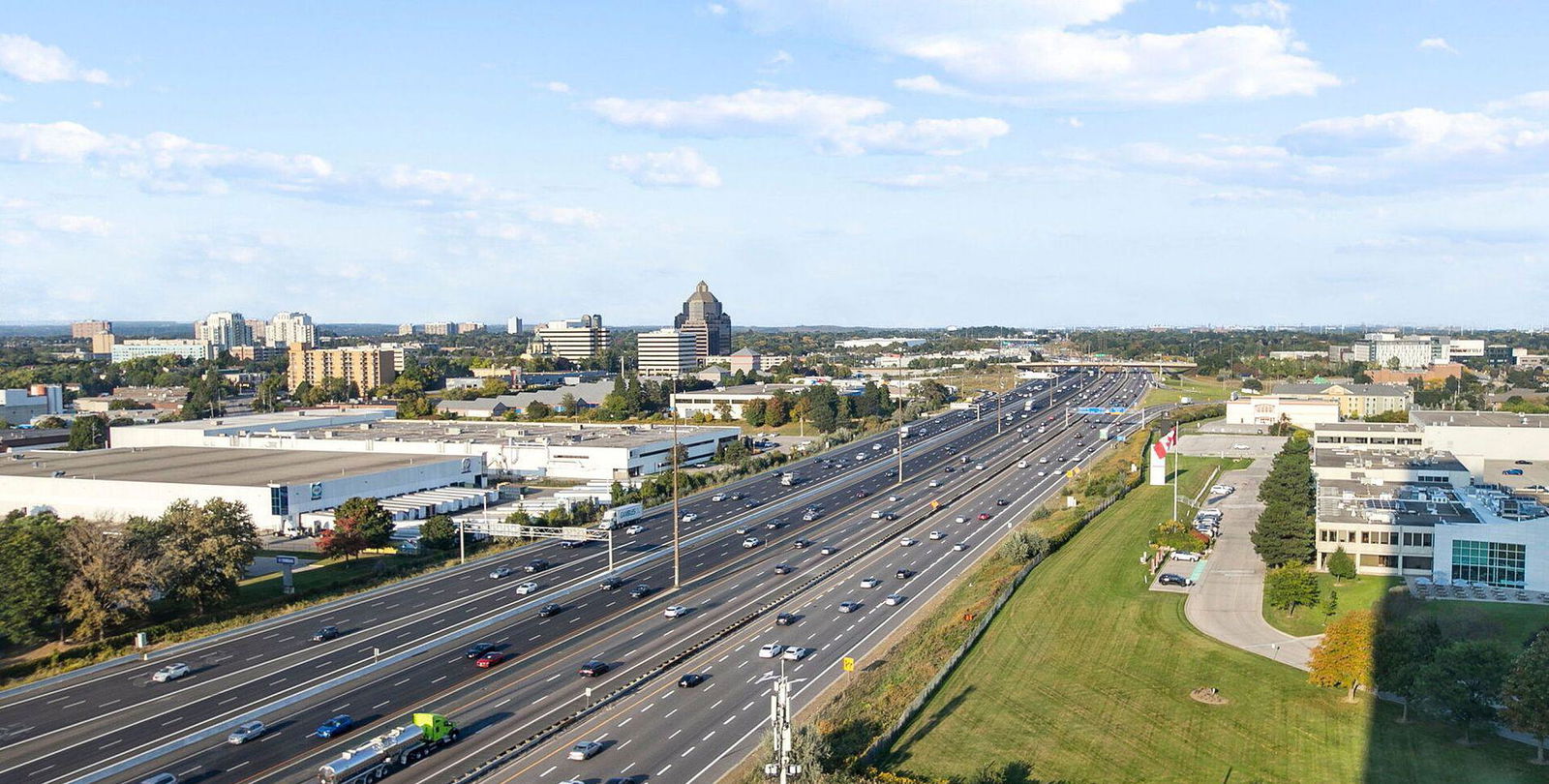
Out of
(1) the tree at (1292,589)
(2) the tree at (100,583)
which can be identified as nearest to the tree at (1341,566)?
(1) the tree at (1292,589)

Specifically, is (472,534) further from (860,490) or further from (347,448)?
(347,448)

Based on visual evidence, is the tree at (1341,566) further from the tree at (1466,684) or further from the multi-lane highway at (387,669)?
the tree at (1466,684)

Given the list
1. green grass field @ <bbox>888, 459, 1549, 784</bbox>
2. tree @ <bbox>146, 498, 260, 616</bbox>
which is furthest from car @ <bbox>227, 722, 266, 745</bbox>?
green grass field @ <bbox>888, 459, 1549, 784</bbox>

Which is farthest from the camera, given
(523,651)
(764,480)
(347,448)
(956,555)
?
(347,448)

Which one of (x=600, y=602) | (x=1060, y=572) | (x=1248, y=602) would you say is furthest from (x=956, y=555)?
(x=600, y=602)

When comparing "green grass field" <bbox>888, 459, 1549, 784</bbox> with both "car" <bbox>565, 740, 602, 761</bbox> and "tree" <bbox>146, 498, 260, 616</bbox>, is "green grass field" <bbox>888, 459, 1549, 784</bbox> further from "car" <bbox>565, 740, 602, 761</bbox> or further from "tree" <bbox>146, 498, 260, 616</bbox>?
"tree" <bbox>146, 498, 260, 616</bbox>
